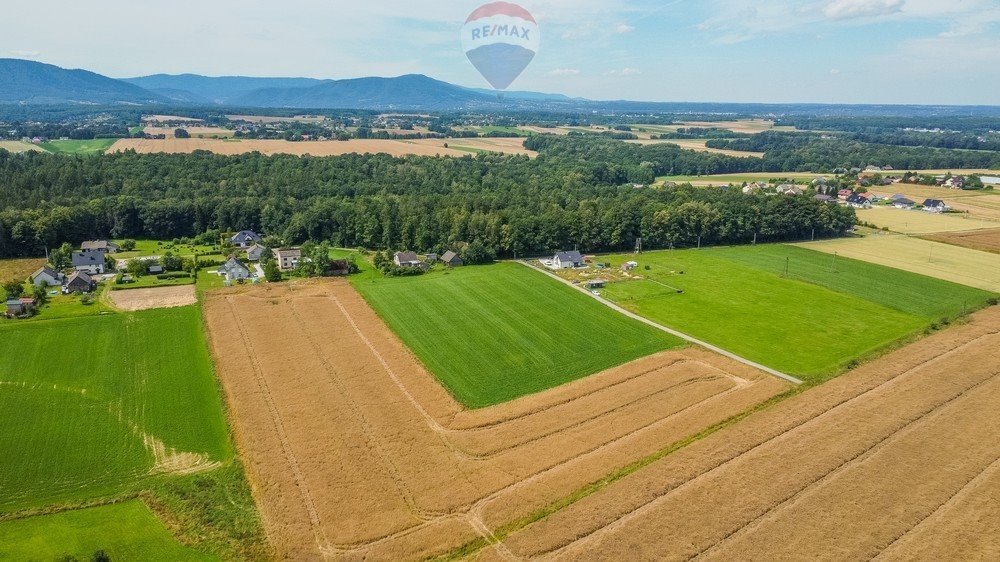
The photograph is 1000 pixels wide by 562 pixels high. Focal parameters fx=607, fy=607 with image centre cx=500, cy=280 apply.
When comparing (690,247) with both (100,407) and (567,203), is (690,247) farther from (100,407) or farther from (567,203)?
(100,407)

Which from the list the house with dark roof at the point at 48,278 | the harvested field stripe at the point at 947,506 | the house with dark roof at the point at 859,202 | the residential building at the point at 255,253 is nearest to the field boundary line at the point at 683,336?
the harvested field stripe at the point at 947,506

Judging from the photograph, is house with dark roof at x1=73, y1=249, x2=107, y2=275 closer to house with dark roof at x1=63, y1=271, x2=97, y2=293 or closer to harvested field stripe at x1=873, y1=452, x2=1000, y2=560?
house with dark roof at x1=63, y1=271, x2=97, y2=293

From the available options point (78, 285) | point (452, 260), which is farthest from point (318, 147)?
point (78, 285)

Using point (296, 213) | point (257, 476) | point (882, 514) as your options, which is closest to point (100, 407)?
point (257, 476)

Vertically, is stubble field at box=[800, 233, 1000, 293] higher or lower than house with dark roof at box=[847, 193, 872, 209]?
lower

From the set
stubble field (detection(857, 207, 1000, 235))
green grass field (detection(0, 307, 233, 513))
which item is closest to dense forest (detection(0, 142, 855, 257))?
stubble field (detection(857, 207, 1000, 235))

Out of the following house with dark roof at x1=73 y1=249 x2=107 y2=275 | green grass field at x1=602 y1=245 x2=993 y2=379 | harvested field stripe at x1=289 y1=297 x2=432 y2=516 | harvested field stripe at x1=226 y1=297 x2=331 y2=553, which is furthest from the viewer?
house with dark roof at x1=73 y1=249 x2=107 y2=275
